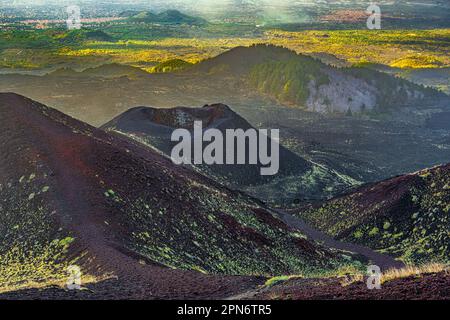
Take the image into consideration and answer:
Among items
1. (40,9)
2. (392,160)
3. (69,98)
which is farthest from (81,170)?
(69,98)

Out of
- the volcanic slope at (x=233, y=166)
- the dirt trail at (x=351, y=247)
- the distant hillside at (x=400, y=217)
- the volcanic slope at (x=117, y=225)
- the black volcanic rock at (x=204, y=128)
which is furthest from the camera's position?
the black volcanic rock at (x=204, y=128)

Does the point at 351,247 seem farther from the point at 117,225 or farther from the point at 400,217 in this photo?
the point at 117,225

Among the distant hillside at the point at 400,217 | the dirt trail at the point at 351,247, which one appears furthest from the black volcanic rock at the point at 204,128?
the dirt trail at the point at 351,247

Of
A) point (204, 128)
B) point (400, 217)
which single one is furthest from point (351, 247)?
point (204, 128)

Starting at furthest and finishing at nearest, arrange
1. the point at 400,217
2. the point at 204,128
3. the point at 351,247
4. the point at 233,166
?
the point at 204,128
the point at 233,166
the point at 400,217
the point at 351,247

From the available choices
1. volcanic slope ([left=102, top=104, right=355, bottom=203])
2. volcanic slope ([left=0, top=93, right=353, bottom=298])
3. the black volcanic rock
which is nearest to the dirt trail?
volcanic slope ([left=0, top=93, right=353, bottom=298])

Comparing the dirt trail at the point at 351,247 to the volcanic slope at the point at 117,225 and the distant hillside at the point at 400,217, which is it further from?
the volcanic slope at the point at 117,225
